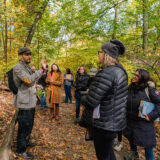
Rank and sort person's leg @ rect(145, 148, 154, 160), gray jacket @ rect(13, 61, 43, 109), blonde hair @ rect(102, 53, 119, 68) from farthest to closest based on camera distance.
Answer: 1. person's leg @ rect(145, 148, 154, 160)
2. gray jacket @ rect(13, 61, 43, 109)
3. blonde hair @ rect(102, 53, 119, 68)

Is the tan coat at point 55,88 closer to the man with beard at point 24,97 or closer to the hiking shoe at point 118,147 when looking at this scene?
the man with beard at point 24,97

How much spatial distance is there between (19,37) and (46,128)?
301 inches

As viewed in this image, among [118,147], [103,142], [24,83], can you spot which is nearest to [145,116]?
[103,142]

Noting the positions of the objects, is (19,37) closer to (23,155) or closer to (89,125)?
(23,155)

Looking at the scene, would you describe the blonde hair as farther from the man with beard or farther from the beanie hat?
the beanie hat

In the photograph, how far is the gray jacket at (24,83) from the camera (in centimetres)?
255

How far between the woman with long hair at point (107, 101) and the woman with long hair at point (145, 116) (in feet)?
3.72

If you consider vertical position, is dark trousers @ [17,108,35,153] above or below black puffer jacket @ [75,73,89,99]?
below

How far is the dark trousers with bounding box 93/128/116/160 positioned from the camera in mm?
1854

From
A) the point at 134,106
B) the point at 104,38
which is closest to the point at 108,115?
the point at 134,106

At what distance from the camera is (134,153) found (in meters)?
3.30

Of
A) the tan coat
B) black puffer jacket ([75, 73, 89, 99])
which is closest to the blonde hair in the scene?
black puffer jacket ([75, 73, 89, 99])

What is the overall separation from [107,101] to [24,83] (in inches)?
72.3

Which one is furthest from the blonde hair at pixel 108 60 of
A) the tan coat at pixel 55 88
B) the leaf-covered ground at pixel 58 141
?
the tan coat at pixel 55 88
